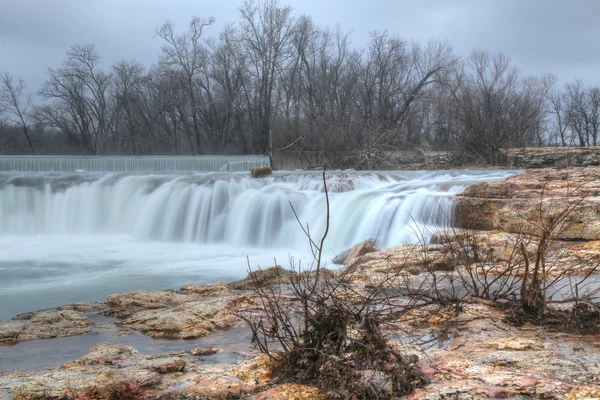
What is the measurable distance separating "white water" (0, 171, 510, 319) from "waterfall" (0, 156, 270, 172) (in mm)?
3696

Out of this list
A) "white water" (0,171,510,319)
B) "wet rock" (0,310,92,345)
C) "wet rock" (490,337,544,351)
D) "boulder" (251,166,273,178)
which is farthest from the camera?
"boulder" (251,166,273,178)

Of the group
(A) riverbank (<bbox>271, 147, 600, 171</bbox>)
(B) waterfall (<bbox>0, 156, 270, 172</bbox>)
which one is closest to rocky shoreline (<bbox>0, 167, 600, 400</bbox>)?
(A) riverbank (<bbox>271, 147, 600, 171</bbox>)

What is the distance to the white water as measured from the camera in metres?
10.2

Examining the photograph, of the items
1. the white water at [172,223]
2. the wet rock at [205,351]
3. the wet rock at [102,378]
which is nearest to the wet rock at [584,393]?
the wet rock at [102,378]

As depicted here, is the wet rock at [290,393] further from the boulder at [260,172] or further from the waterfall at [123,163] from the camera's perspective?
the waterfall at [123,163]

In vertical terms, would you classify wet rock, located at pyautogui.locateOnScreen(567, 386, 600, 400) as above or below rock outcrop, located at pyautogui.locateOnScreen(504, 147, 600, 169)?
below

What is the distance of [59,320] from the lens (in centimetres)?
523

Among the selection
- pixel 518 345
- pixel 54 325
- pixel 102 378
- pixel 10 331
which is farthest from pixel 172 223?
pixel 518 345

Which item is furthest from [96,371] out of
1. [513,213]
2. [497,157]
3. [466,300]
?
[497,157]

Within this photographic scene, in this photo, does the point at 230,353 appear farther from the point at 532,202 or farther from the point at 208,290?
the point at 532,202

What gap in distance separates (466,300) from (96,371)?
9.69ft

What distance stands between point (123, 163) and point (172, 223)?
10074mm

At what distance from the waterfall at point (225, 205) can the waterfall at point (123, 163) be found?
375 centimetres

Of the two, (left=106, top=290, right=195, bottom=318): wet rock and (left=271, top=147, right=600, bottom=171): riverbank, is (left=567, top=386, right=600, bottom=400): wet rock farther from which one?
(left=271, top=147, right=600, bottom=171): riverbank
